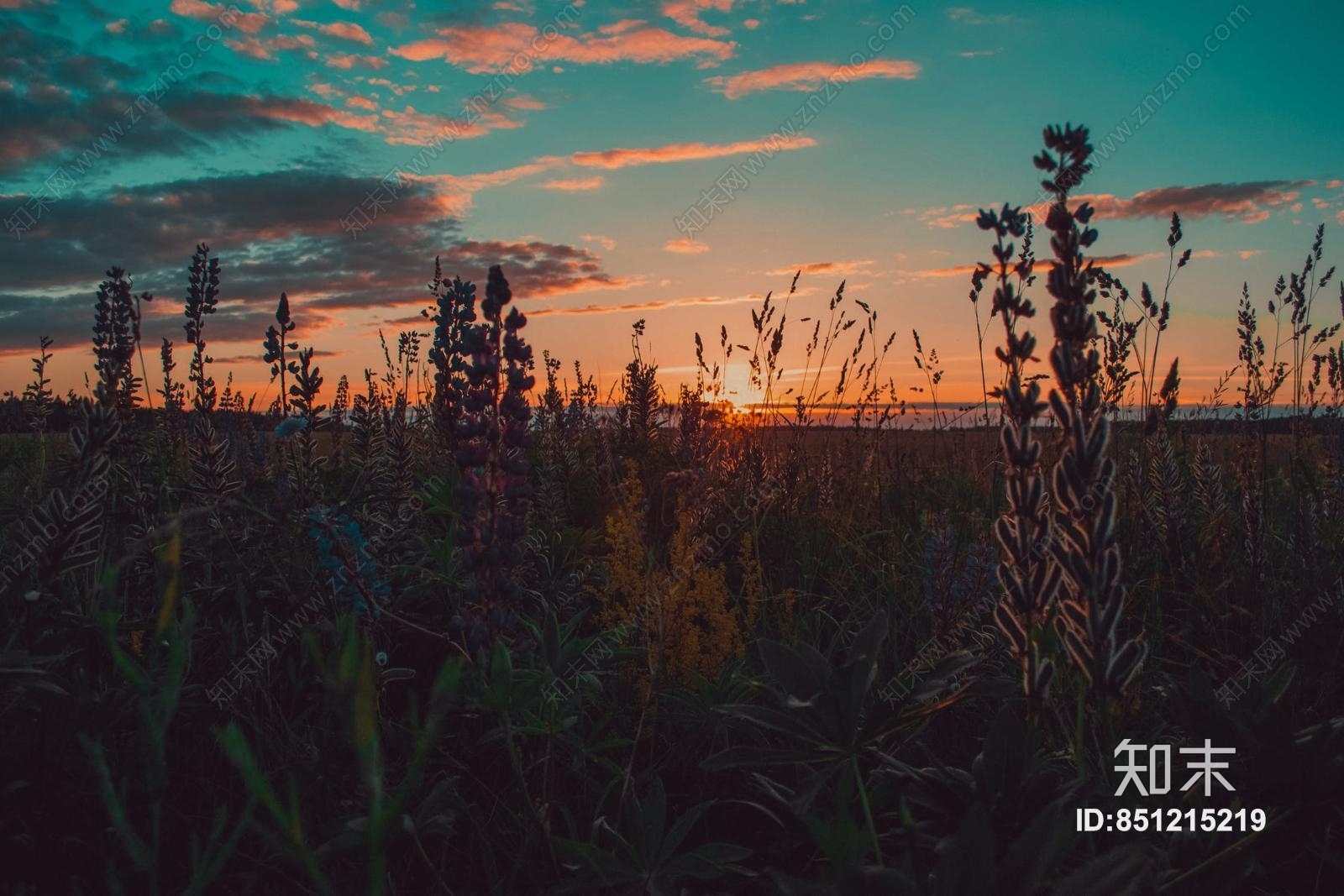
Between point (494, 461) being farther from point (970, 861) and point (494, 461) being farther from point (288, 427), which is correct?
point (288, 427)

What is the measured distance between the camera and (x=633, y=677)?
Result: 278 cm

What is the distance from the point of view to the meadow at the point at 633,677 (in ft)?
4.26

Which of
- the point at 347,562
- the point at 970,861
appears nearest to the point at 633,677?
the point at 347,562

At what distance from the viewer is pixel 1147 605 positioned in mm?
3463

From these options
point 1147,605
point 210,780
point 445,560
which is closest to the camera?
point 210,780

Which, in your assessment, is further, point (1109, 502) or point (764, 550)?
point (764, 550)

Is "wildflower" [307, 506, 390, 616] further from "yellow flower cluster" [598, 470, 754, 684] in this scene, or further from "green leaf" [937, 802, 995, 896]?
"green leaf" [937, 802, 995, 896]

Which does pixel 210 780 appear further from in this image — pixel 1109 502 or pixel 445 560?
pixel 1109 502

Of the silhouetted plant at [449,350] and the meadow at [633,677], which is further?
the silhouetted plant at [449,350]

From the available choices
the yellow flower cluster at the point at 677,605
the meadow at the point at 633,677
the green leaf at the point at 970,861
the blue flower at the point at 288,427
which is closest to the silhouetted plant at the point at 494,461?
the meadow at the point at 633,677

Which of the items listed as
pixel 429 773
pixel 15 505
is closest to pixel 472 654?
pixel 429 773

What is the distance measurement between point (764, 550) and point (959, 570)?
4.46 ft

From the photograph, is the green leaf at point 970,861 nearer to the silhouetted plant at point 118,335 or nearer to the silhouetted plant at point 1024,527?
the silhouetted plant at point 1024,527

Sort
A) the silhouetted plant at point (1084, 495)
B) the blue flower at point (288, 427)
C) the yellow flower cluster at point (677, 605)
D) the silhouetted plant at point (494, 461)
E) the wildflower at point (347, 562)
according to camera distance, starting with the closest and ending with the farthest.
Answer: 1. the silhouetted plant at point (1084, 495)
2. the silhouetted plant at point (494, 461)
3. the wildflower at point (347, 562)
4. the yellow flower cluster at point (677, 605)
5. the blue flower at point (288, 427)
